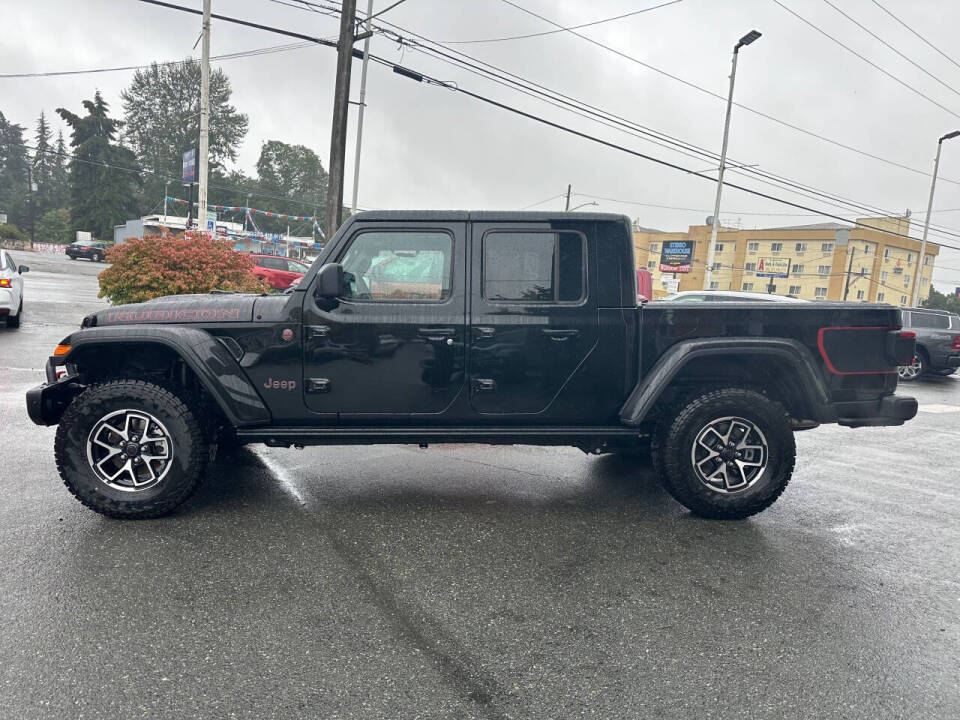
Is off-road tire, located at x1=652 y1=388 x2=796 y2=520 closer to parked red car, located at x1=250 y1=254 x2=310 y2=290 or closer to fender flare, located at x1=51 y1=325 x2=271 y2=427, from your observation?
fender flare, located at x1=51 y1=325 x2=271 y2=427

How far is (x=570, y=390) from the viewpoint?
157 inches

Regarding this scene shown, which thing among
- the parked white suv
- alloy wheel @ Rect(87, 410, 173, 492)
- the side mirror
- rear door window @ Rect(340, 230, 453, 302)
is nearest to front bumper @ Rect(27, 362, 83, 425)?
alloy wheel @ Rect(87, 410, 173, 492)

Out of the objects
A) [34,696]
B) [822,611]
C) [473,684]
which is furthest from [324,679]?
[822,611]

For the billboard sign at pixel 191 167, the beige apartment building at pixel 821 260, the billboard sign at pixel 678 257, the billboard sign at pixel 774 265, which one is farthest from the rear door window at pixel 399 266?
the billboard sign at pixel 774 265

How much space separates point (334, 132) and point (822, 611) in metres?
11.3

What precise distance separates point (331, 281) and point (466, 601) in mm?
2006

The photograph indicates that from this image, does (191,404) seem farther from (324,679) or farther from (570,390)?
(570,390)

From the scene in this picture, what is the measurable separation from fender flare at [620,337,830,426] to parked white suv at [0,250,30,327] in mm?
12166

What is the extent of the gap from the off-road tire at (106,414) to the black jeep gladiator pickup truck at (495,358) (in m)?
0.04

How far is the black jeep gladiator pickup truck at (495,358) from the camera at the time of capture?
3.81 m

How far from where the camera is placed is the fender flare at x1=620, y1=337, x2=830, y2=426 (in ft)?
12.6

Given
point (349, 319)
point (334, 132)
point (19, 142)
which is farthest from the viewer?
point (19, 142)

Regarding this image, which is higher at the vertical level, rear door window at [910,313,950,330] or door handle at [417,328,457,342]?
rear door window at [910,313,950,330]

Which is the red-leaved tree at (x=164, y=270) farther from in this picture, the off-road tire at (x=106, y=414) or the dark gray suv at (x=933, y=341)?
the dark gray suv at (x=933, y=341)
